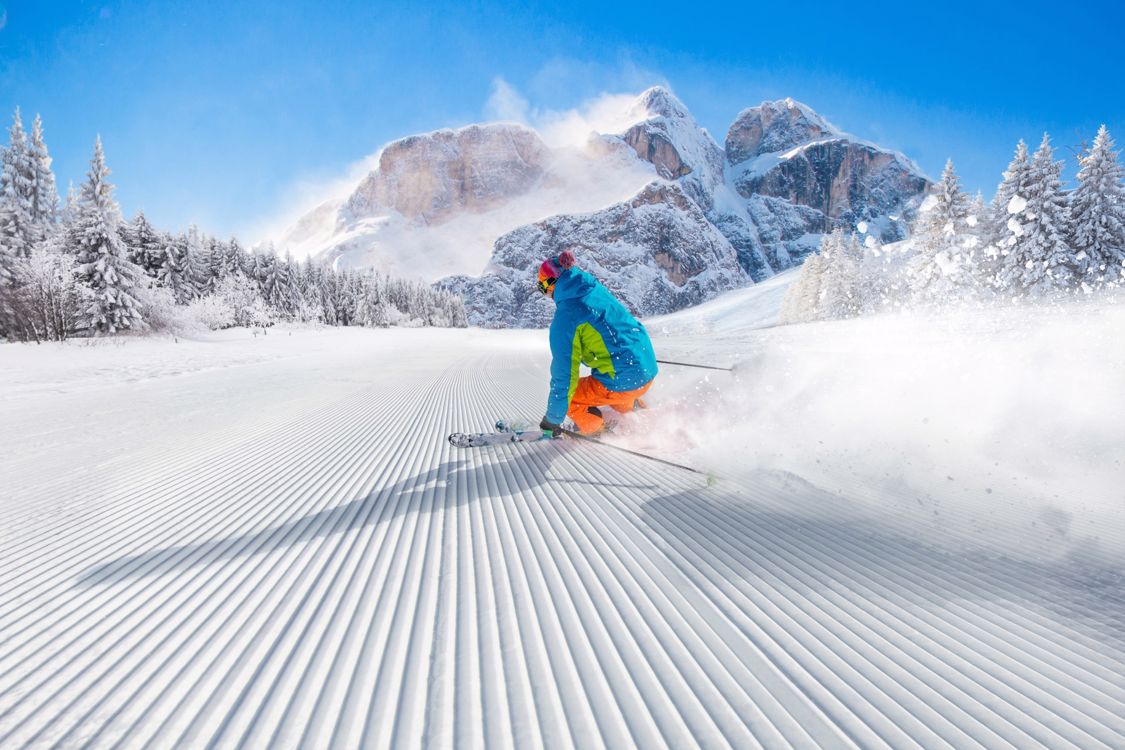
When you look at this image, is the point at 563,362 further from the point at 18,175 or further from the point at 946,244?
the point at 18,175

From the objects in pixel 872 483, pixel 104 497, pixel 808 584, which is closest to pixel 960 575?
pixel 808 584

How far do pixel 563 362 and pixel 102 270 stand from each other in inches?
1274

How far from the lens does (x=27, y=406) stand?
7.03 m

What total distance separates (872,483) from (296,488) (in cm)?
429

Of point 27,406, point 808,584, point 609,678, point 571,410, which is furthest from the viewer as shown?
point 27,406

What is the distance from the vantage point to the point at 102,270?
25.3m

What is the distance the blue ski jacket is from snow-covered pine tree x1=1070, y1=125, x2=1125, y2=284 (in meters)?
27.7

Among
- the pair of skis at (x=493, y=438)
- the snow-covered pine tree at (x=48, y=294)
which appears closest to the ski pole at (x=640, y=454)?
the pair of skis at (x=493, y=438)

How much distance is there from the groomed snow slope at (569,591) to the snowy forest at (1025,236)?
2381 cm

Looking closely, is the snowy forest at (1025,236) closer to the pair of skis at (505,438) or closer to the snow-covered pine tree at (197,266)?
the pair of skis at (505,438)

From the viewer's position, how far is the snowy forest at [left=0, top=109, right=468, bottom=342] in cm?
2425

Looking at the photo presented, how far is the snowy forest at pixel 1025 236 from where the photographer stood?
21.0 meters

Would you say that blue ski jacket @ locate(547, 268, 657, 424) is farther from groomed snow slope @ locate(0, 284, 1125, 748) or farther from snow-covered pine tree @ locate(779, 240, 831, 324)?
snow-covered pine tree @ locate(779, 240, 831, 324)

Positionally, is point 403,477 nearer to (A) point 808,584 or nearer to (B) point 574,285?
(B) point 574,285
